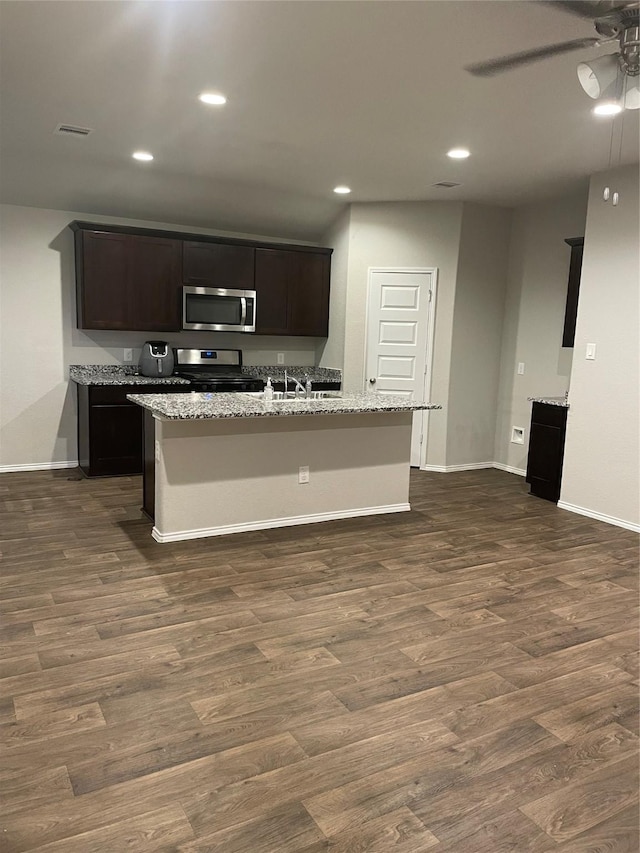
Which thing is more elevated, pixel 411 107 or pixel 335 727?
pixel 411 107

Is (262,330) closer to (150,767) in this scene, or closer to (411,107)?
(411,107)

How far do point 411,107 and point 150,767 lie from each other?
3.44 metres

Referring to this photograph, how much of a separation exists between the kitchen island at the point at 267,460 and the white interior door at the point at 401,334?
4.52 feet

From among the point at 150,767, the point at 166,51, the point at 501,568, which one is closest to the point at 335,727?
the point at 150,767

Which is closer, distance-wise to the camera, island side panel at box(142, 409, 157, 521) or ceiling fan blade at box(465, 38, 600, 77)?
ceiling fan blade at box(465, 38, 600, 77)

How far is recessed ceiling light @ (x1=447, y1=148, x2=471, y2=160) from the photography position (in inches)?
173

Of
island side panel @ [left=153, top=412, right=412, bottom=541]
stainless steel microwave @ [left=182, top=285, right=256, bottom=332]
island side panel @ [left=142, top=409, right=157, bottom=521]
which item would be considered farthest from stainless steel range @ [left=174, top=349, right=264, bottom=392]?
island side panel @ [left=153, top=412, right=412, bottom=541]

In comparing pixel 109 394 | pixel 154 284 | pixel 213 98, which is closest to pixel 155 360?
pixel 109 394

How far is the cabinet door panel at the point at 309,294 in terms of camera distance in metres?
6.56

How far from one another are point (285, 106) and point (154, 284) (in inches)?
106

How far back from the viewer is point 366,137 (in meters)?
4.19

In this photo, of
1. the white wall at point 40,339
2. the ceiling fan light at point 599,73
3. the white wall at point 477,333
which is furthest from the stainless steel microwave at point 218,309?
the ceiling fan light at point 599,73

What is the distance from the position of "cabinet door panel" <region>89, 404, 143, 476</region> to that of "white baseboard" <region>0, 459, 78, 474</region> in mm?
602

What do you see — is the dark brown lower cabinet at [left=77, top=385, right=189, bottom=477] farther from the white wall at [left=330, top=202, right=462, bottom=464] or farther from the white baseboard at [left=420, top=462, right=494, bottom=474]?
the white baseboard at [left=420, top=462, right=494, bottom=474]
